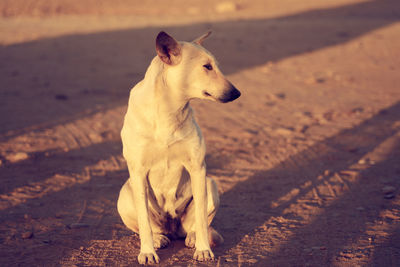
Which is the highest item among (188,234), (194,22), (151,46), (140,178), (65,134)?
(194,22)

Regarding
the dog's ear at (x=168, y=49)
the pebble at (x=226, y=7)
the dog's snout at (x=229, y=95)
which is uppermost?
the pebble at (x=226, y=7)

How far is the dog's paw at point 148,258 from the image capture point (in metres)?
3.80

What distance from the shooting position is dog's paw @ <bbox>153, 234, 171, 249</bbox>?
4.12m

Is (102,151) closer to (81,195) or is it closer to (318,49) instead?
(81,195)

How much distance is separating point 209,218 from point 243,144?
9.23ft

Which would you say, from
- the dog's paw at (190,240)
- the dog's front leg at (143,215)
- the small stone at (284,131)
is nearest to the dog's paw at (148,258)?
the dog's front leg at (143,215)

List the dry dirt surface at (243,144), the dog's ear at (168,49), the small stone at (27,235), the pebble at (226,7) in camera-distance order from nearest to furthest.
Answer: the dog's ear at (168,49)
the dry dirt surface at (243,144)
the small stone at (27,235)
the pebble at (226,7)

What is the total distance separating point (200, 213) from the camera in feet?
12.8

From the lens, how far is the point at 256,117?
8.10m

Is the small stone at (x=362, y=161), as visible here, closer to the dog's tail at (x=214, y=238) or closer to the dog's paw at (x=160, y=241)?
the dog's tail at (x=214, y=238)

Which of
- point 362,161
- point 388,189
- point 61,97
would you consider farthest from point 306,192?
point 61,97

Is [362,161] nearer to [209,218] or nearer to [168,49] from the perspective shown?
[209,218]

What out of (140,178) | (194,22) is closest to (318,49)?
(194,22)

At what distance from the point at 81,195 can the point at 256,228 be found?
1974 mm
